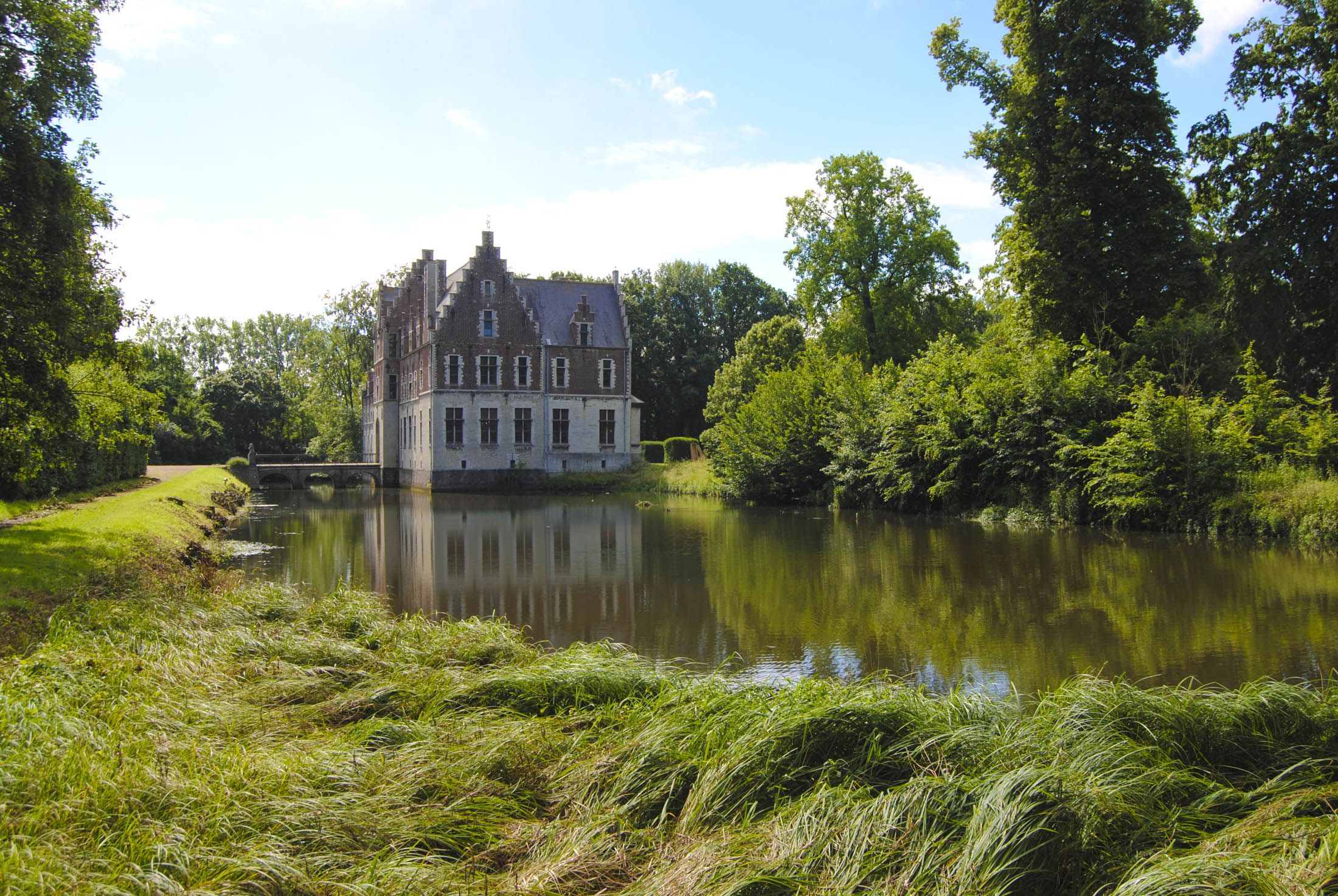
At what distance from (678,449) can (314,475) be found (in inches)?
830

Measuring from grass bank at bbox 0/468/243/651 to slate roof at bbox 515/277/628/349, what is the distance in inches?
883

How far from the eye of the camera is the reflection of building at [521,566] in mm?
10289

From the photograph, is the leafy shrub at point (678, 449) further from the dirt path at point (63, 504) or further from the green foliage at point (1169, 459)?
the green foliage at point (1169, 459)

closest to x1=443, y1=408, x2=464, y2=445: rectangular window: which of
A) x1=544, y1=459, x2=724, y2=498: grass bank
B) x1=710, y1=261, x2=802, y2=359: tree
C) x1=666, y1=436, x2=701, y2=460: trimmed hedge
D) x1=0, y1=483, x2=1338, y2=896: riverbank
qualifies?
x1=544, y1=459, x2=724, y2=498: grass bank

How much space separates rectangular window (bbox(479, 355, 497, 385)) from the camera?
130ft

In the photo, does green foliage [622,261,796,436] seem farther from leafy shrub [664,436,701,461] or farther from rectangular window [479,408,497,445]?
rectangular window [479,408,497,445]

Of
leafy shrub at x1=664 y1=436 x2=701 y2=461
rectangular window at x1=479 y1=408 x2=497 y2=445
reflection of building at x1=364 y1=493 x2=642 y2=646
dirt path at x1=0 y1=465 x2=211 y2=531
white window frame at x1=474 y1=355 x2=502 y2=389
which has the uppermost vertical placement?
white window frame at x1=474 y1=355 x2=502 y2=389

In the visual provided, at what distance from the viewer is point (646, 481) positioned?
3672 centimetres

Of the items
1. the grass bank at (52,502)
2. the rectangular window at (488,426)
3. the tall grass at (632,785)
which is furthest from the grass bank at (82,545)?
the rectangular window at (488,426)

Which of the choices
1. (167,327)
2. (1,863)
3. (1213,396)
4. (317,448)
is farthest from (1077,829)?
(167,327)

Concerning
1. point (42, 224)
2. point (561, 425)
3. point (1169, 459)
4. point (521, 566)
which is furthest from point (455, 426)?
point (1169, 459)

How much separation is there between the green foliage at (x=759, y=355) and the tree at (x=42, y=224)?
1156 inches

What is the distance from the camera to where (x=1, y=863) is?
2971 mm

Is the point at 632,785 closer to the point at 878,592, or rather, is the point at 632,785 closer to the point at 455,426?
the point at 878,592
